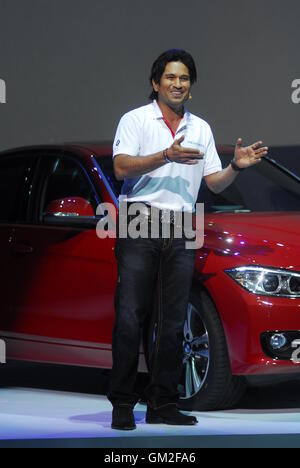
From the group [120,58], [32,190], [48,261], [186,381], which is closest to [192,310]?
[186,381]

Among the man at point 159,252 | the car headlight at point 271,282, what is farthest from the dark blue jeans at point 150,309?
the car headlight at point 271,282

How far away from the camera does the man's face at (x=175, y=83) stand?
6.07 m

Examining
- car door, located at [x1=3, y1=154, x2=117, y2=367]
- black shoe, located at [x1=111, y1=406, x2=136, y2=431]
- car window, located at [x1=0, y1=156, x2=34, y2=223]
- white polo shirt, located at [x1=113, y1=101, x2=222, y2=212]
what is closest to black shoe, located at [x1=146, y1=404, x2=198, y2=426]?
black shoe, located at [x1=111, y1=406, x2=136, y2=431]

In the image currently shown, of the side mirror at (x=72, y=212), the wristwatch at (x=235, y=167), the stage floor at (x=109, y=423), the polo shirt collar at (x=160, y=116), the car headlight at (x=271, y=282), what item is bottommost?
the stage floor at (x=109, y=423)

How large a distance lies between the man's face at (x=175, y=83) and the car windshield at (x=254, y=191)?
960 mm

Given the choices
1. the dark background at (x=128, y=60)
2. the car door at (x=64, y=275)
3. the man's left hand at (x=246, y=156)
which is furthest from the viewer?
the dark background at (x=128, y=60)

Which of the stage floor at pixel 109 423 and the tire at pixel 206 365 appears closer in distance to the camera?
the stage floor at pixel 109 423

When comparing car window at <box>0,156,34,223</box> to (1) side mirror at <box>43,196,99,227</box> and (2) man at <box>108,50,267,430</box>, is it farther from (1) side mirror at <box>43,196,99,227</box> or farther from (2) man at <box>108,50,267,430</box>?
(2) man at <box>108,50,267,430</box>

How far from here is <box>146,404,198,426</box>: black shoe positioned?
6145 mm

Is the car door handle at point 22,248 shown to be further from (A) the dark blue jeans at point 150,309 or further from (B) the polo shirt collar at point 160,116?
(B) the polo shirt collar at point 160,116

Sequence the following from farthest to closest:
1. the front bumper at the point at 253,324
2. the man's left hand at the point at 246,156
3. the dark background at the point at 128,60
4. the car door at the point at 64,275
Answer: the dark background at the point at 128,60 → the car door at the point at 64,275 → the front bumper at the point at 253,324 → the man's left hand at the point at 246,156

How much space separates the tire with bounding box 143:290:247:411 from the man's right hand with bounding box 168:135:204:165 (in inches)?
40.3

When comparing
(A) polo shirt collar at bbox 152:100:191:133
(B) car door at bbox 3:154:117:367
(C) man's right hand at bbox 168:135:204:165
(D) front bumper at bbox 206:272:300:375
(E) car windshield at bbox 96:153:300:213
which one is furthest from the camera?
(E) car windshield at bbox 96:153:300:213
